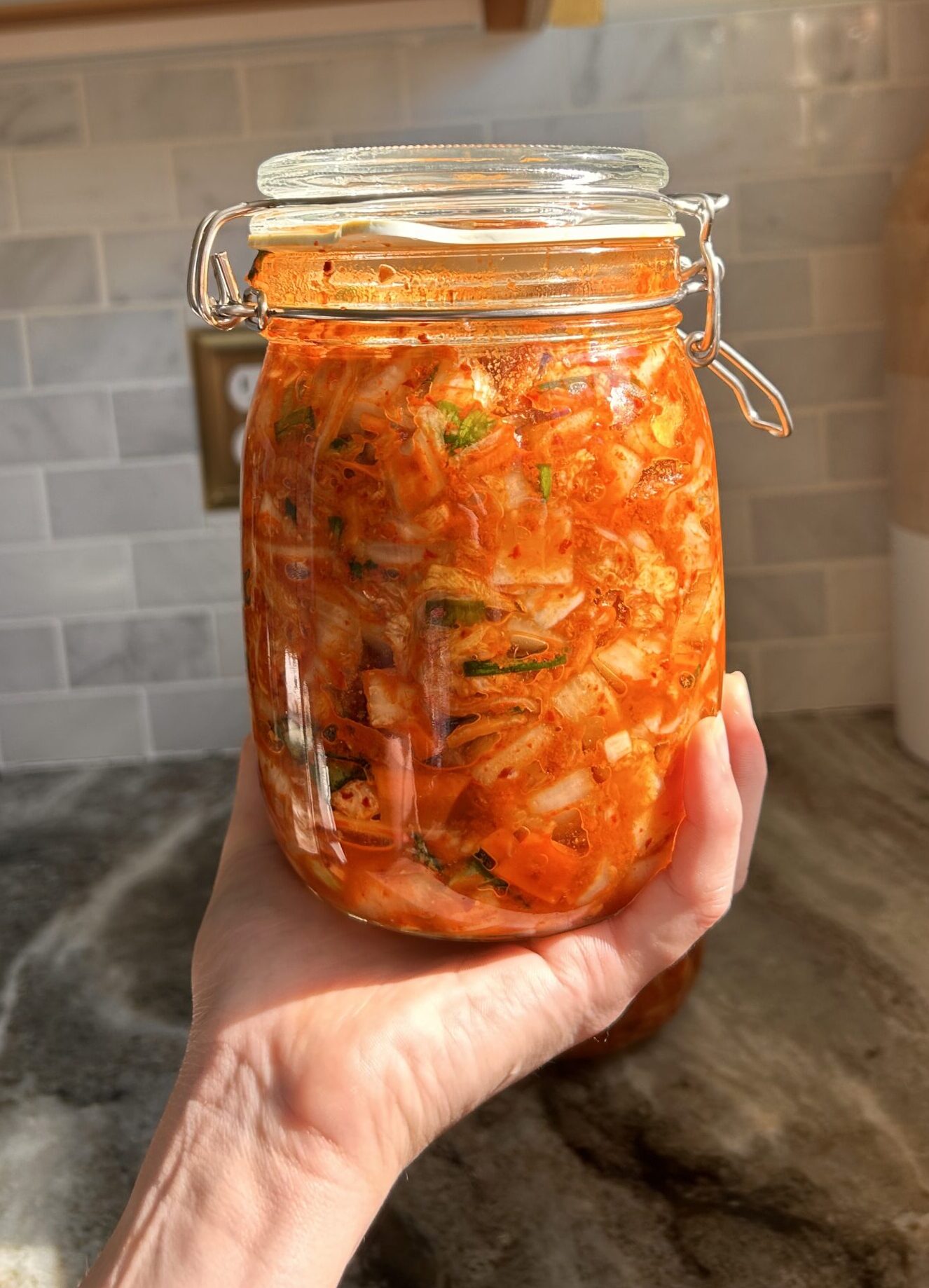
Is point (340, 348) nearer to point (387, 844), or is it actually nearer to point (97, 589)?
point (387, 844)

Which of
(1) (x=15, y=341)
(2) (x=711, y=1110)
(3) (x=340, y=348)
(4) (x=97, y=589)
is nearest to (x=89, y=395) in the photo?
(1) (x=15, y=341)

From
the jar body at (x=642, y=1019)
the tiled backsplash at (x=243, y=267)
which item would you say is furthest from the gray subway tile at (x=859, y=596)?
the jar body at (x=642, y=1019)

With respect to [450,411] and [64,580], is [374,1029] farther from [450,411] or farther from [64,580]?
[64,580]

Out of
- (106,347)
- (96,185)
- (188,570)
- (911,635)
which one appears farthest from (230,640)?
(911,635)

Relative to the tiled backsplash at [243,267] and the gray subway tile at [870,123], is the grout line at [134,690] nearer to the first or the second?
the tiled backsplash at [243,267]

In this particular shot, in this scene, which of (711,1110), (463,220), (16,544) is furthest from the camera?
(16,544)

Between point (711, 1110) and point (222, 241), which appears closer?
point (711, 1110)
